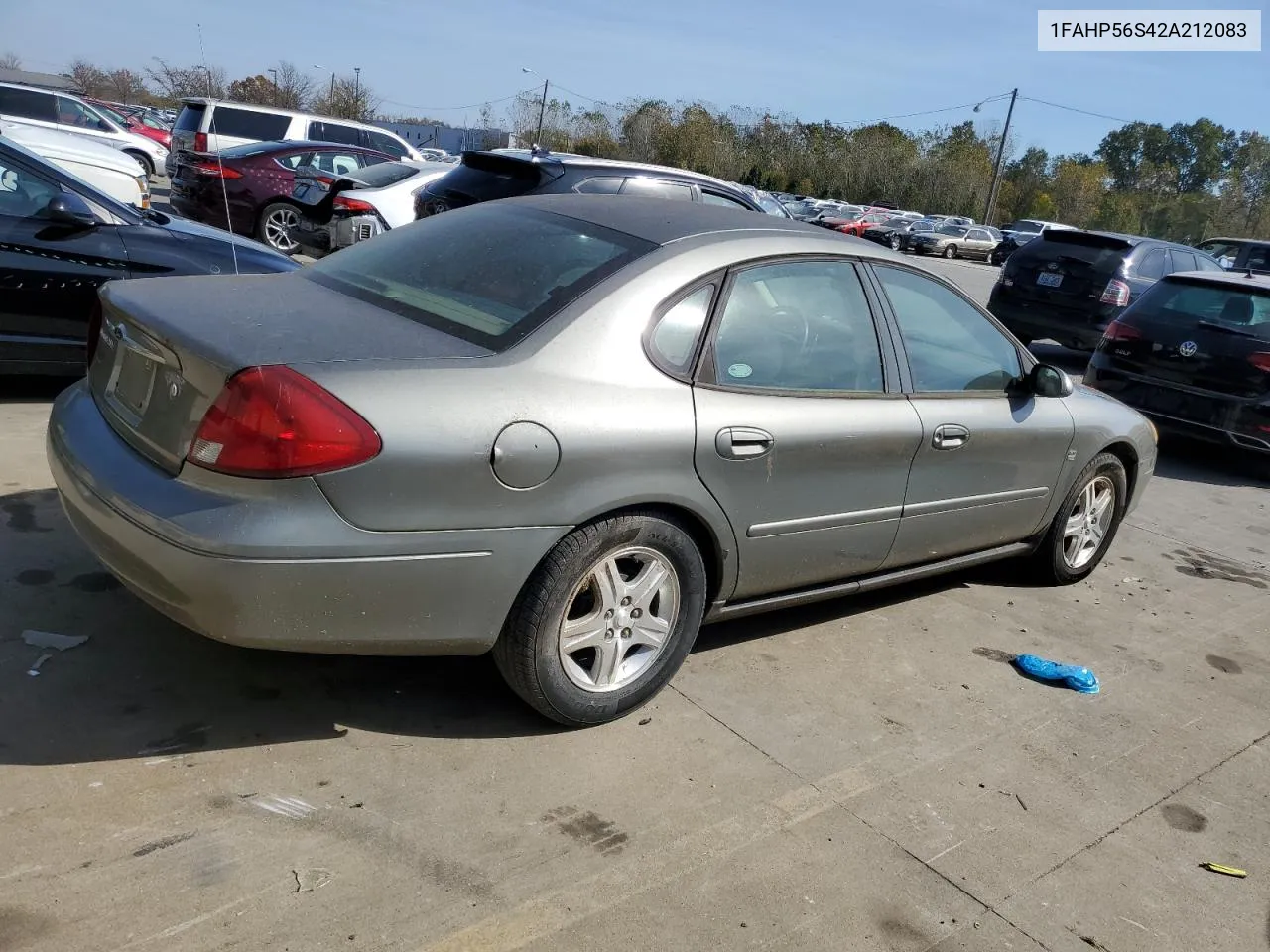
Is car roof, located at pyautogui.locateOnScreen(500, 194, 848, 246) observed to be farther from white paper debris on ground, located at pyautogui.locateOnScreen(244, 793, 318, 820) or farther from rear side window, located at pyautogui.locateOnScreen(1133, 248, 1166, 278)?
rear side window, located at pyautogui.locateOnScreen(1133, 248, 1166, 278)

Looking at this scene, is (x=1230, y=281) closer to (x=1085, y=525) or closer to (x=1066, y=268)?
(x=1066, y=268)

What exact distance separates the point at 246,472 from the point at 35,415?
12.3ft

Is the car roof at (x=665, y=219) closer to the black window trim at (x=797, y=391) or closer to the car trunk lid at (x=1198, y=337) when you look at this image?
the black window trim at (x=797, y=391)

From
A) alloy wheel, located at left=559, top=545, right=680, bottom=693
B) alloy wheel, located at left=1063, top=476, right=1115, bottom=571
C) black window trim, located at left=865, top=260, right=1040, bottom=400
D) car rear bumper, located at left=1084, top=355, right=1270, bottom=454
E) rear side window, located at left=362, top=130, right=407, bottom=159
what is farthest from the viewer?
rear side window, located at left=362, top=130, right=407, bottom=159

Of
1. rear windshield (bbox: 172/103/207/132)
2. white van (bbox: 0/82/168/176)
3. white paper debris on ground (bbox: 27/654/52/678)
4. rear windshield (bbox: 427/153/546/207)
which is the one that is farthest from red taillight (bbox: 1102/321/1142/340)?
white van (bbox: 0/82/168/176)

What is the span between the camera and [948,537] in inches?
174

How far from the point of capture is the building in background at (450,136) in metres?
68.4

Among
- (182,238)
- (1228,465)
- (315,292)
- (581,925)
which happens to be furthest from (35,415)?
(1228,465)

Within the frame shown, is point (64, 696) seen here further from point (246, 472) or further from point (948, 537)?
point (948, 537)

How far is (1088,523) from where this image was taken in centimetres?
534

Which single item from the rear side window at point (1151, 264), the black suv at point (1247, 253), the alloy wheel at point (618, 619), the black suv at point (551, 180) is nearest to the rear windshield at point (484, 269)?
the alloy wheel at point (618, 619)

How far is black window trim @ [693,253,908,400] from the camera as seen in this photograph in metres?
3.46

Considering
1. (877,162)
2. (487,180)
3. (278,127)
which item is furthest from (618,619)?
(877,162)

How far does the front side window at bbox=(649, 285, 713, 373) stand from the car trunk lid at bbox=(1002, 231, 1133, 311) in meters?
9.82
